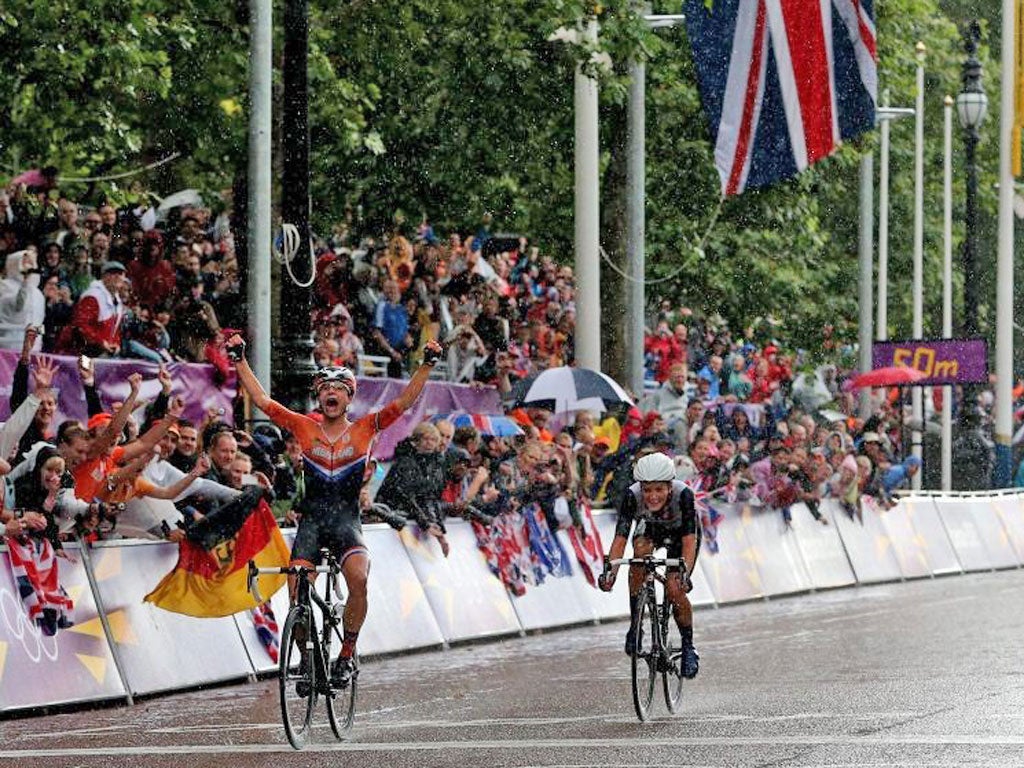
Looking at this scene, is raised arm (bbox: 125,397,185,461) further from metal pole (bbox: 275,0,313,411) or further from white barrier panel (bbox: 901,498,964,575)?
white barrier panel (bbox: 901,498,964,575)

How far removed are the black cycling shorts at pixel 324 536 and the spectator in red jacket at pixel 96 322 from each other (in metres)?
6.63

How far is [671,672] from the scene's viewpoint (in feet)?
52.1

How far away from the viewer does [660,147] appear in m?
39.7

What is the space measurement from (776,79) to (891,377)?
44.4 ft

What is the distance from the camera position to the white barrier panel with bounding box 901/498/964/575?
1415 inches

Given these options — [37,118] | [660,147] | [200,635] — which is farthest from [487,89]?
[200,635]

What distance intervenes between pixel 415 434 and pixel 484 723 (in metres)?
6.27

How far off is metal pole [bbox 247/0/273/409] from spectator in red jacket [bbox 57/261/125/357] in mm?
1162

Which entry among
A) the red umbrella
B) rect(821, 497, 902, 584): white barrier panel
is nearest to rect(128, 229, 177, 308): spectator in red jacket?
rect(821, 497, 902, 584): white barrier panel

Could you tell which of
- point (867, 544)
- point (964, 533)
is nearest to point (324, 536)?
point (867, 544)

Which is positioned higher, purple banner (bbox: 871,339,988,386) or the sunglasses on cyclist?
the sunglasses on cyclist

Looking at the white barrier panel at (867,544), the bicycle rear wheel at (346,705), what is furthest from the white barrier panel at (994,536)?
the bicycle rear wheel at (346,705)

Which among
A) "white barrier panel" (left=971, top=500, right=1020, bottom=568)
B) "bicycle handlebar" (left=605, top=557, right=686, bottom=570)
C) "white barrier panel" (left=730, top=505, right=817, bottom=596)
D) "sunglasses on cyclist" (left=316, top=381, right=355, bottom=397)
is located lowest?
"white barrier panel" (left=971, top=500, right=1020, bottom=568)

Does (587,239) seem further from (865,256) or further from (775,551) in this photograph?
(865,256)
